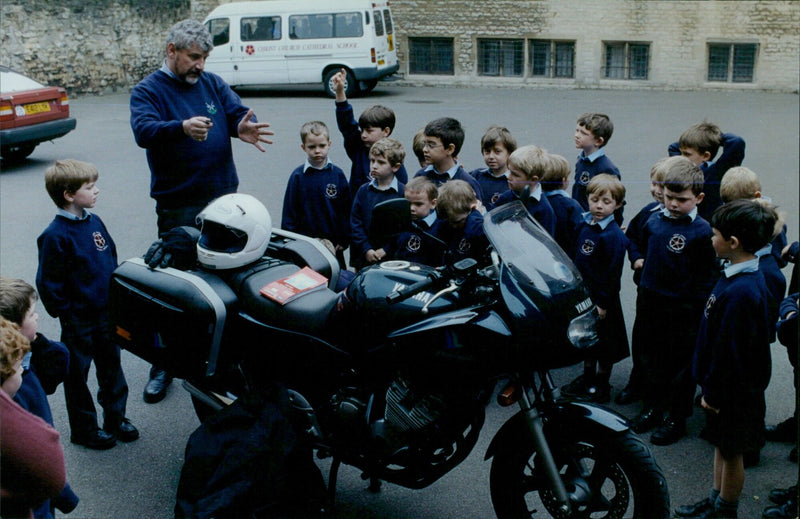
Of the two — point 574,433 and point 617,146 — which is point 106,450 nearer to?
point 574,433

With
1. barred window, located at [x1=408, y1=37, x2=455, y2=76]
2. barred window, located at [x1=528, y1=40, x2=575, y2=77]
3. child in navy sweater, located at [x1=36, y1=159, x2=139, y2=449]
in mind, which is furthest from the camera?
barred window, located at [x1=408, y1=37, x2=455, y2=76]

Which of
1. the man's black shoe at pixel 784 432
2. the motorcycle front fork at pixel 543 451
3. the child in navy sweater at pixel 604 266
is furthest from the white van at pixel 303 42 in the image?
the motorcycle front fork at pixel 543 451

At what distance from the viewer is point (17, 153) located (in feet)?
Result: 39.3

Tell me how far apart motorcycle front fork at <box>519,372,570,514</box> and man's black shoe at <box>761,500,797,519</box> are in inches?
40.1

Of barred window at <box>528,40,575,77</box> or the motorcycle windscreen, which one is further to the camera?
barred window at <box>528,40,575,77</box>

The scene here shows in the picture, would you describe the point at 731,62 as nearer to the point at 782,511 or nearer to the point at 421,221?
the point at 421,221

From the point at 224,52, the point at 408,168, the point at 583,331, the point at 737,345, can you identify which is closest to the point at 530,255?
the point at 583,331

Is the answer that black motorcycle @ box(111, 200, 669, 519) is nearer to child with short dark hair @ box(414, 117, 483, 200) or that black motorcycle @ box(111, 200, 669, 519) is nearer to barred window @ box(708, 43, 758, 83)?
child with short dark hair @ box(414, 117, 483, 200)

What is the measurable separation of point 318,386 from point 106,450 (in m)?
1.43

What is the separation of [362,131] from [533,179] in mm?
1412

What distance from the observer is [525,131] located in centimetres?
1296

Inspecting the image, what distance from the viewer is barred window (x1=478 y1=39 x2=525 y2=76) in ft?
49.3

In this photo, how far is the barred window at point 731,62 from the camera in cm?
1159

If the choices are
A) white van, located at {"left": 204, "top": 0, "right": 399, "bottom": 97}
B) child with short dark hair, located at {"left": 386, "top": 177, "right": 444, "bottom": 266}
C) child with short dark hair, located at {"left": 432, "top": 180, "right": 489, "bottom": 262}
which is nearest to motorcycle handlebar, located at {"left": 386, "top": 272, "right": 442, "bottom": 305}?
child with short dark hair, located at {"left": 432, "top": 180, "right": 489, "bottom": 262}
